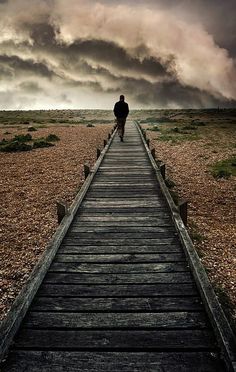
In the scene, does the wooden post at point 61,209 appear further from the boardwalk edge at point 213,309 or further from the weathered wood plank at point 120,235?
the boardwalk edge at point 213,309

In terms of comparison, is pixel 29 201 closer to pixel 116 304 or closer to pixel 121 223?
pixel 121 223

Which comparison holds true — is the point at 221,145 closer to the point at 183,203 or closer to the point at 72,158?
the point at 72,158

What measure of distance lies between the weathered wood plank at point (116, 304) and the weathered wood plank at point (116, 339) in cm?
39

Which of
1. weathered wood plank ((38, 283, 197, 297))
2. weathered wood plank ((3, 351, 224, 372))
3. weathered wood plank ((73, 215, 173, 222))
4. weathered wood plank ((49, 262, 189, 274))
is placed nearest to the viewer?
weathered wood plank ((3, 351, 224, 372))

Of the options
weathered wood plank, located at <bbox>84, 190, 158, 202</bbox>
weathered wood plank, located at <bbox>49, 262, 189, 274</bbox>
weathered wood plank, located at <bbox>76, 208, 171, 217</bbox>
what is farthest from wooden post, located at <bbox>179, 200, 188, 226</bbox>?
weathered wood plank, located at <bbox>84, 190, 158, 202</bbox>

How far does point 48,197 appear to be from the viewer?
11.3 m

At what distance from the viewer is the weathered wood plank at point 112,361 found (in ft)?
10.5

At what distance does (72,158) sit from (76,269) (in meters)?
14.3

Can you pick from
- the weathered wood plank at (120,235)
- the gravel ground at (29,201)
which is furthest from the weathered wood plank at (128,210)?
the gravel ground at (29,201)

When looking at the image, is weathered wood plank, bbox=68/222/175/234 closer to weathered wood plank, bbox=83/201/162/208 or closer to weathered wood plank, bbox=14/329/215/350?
weathered wood plank, bbox=83/201/162/208

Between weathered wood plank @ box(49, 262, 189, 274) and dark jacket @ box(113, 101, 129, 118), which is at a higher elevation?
dark jacket @ box(113, 101, 129, 118)

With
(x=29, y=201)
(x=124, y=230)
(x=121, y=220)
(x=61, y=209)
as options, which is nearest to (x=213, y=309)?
(x=124, y=230)

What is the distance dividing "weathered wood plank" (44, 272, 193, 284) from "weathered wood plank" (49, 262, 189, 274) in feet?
0.37

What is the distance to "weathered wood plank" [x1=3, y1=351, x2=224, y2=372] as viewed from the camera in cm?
320
